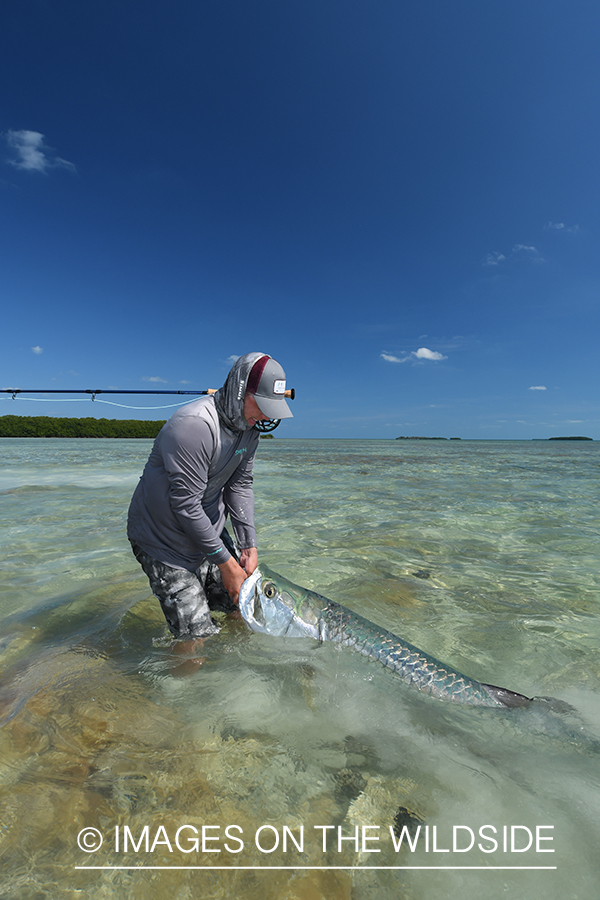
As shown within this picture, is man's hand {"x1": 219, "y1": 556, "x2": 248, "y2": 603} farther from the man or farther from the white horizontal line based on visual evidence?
the white horizontal line

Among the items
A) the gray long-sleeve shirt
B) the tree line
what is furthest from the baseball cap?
the tree line

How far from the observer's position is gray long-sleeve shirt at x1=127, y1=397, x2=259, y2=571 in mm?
2814

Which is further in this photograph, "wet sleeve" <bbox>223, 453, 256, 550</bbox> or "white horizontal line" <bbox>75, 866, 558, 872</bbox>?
"wet sleeve" <bbox>223, 453, 256, 550</bbox>

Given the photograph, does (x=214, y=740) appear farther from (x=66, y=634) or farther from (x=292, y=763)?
(x=66, y=634)

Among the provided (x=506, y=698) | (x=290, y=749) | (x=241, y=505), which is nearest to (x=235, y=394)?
(x=241, y=505)

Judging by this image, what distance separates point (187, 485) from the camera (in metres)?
2.85

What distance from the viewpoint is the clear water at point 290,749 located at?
179 cm

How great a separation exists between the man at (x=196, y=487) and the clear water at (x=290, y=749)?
60cm

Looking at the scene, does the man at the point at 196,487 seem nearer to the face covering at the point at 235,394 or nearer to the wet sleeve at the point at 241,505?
the face covering at the point at 235,394

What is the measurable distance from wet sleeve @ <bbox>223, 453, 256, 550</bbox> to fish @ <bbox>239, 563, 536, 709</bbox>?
18.6 inches

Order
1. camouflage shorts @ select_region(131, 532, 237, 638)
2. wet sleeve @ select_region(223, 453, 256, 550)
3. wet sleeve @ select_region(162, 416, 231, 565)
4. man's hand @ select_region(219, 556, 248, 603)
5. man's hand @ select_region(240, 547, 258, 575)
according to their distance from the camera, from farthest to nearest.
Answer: wet sleeve @ select_region(223, 453, 256, 550)
man's hand @ select_region(240, 547, 258, 575)
camouflage shorts @ select_region(131, 532, 237, 638)
man's hand @ select_region(219, 556, 248, 603)
wet sleeve @ select_region(162, 416, 231, 565)

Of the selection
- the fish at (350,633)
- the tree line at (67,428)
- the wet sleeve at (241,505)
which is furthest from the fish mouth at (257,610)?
the tree line at (67,428)

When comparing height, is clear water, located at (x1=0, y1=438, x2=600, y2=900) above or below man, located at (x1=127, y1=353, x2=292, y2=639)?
below

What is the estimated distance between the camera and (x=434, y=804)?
2135 millimetres
